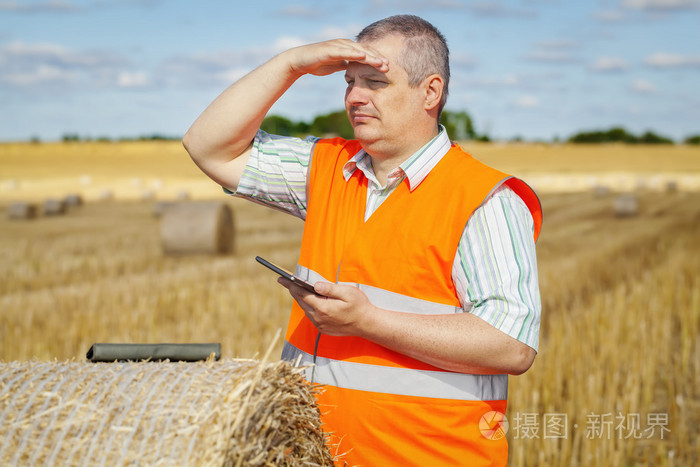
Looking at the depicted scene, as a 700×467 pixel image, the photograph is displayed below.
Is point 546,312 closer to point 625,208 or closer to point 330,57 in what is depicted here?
point 330,57

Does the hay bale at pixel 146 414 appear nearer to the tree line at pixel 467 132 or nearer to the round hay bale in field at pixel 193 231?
the round hay bale in field at pixel 193 231

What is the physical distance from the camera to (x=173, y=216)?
11984 millimetres

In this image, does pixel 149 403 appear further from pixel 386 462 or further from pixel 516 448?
pixel 516 448

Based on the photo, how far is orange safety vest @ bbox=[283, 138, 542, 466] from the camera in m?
2.48

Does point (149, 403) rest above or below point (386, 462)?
above

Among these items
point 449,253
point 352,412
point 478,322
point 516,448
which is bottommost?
point 516,448

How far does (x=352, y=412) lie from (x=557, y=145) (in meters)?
63.8

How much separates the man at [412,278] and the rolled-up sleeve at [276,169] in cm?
31

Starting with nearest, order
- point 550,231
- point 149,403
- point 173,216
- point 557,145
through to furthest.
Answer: point 149,403 → point 173,216 → point 550,231 → point 557,145

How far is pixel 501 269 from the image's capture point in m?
2.43

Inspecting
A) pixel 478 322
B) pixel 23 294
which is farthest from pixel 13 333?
pixel 478 322

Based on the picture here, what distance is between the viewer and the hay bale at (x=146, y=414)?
208cm

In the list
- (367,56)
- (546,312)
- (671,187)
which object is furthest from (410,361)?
(671,187)

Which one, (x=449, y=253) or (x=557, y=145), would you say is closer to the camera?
(x=449, y=253)
